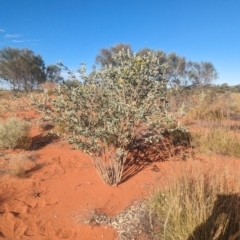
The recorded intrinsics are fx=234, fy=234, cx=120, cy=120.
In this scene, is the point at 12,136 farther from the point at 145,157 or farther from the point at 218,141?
the point at 218,141

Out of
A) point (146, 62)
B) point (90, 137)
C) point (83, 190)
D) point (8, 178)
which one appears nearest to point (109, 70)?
point (146, 62)

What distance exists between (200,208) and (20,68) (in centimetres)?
2524

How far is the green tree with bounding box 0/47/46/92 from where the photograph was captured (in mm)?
23891

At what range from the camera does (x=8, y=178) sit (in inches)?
174

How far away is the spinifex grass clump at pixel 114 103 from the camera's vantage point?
12.2 feet

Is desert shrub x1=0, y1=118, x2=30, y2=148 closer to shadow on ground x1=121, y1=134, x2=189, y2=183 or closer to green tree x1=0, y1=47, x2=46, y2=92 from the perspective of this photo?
shadow on ground x1=121, y1=134, x2=189, y2=183

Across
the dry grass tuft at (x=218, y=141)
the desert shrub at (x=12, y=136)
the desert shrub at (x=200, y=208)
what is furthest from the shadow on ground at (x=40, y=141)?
the desert shrub at (x=200, y=208)

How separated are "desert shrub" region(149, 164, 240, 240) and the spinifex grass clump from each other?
1.11 meters

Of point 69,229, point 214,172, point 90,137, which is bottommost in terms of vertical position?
point 69,229

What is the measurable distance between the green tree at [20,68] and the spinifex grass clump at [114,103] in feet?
70.6

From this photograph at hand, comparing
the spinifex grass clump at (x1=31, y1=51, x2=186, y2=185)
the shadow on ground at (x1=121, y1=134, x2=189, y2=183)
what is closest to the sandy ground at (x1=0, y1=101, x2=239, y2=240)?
the shadow on ground at (x1=121, y1=134, x2=189, y2=183)

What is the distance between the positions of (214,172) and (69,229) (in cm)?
201

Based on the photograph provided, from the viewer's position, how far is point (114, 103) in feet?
12.0

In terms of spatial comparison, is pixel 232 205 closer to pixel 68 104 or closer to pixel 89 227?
pixel 89 227
